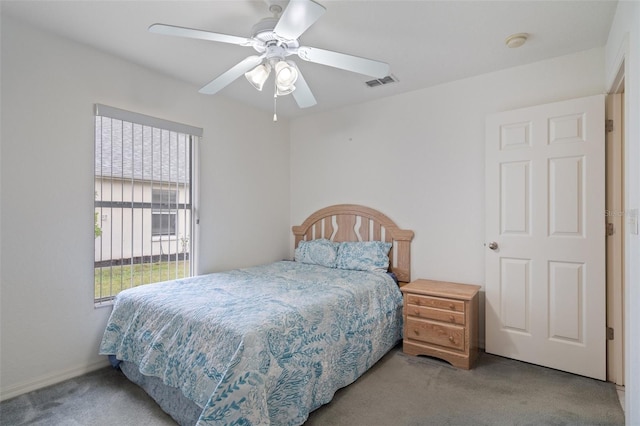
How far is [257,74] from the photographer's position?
2045 mm

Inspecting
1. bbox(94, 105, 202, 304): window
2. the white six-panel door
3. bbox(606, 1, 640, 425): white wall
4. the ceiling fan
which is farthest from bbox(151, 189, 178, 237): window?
bbox(606, 1, 640, 425): white wall

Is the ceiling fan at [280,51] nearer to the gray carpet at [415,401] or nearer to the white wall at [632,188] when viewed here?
the white wall at [632,188]

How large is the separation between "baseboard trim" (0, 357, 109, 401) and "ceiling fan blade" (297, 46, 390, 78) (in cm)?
273

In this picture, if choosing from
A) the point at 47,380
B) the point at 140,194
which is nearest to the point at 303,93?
the point at 140,194

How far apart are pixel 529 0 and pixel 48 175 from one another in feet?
10.8

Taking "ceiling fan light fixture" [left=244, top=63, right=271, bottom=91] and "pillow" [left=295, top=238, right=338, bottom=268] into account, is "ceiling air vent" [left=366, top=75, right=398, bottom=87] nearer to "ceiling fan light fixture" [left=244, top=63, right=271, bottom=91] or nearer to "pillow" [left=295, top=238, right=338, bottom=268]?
"ceiling fan light fixture" [left=244, top=63, right=271, bottom=91]

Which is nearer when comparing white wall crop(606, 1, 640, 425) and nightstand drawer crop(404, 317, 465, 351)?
white wall crop(606, 1, 640, 425)

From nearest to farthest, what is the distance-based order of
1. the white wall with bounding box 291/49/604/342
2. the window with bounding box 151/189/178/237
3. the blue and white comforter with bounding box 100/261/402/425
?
the blue and white comforter with bounding box 100/261/402/425 → the white wall with bounding box 291/49/604/342 → the window with bounding box 151/189/178/237

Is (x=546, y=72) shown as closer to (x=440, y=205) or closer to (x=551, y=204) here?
(x=551, y=204)

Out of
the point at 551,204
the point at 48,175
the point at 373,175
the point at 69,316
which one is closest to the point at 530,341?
the point at 551,204

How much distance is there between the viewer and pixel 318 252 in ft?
11.9

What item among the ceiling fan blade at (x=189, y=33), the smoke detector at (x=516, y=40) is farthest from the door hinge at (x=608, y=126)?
the ceiling fan blade at (x=189, y=33)

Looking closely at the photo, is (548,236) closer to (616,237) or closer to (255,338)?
(616,237)

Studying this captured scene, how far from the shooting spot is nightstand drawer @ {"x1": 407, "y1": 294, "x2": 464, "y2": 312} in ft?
8.39
